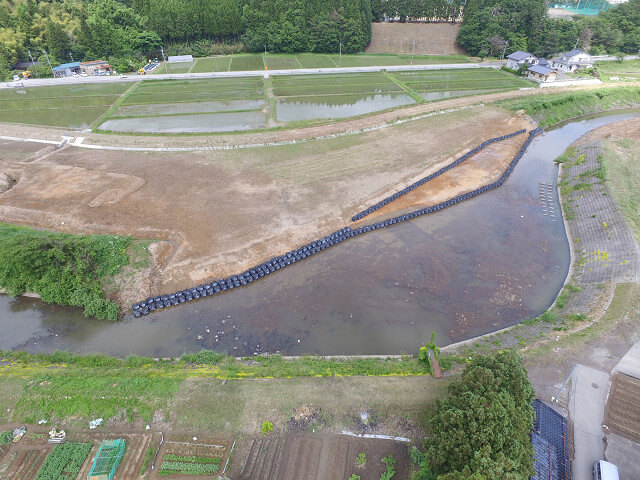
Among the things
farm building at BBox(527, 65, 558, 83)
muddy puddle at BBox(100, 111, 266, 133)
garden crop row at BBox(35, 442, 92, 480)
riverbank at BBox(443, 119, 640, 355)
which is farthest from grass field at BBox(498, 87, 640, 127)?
garden crop row at BBox(35, 442, 92, 480)

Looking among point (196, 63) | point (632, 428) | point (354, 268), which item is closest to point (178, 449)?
point (354, 268)

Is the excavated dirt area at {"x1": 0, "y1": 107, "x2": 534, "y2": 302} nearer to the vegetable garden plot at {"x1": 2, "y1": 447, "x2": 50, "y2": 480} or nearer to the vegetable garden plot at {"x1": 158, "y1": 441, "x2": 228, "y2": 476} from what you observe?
the vegetable garden plot at {"x1": 2, "y1": 447, "x2": 50, "y2": 480}

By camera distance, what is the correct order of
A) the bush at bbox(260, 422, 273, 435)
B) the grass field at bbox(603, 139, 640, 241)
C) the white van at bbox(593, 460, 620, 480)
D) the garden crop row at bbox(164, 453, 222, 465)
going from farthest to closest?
the grass field at bbox(603, 139, 640, 241) < the bush at bbox(260, 422, 273, 435) < the garden crop row at bbox(164, 453, 222, 465) < the white van at bbox(593, 460, 620, 480)

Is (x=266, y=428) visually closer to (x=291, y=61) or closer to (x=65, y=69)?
(x=291, y=61)

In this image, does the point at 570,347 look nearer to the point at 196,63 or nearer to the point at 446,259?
the point at 446,259

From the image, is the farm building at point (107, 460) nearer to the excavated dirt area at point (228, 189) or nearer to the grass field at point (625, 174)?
the excavated dirt area at point (228, 189)
